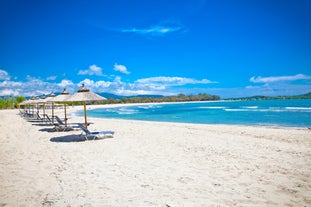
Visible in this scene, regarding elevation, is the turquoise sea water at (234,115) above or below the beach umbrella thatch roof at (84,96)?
below

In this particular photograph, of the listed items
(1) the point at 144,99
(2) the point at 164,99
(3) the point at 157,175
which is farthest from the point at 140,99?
(3) the point at 157,175

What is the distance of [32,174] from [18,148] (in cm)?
342

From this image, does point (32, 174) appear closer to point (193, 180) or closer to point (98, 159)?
point (98, 159)

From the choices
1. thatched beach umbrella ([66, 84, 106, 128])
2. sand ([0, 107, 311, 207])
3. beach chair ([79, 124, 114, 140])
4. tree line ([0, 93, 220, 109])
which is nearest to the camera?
sand ([0, 107, 311, 207])

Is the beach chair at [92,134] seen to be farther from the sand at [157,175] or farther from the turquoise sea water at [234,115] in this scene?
the turquoise sea water at [234,115]

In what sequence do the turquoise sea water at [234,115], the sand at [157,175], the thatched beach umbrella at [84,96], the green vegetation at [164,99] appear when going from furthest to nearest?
the green vegetation at [164,99] → the turquoise sea water at [234,115] → the thatched beach umbrella at [84,96] → the sand at [157,175]

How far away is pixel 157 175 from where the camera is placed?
4.71 m

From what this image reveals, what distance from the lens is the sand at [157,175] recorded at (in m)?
3.61

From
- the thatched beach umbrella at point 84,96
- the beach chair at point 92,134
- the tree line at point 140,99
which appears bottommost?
the beach chair at point 92,134

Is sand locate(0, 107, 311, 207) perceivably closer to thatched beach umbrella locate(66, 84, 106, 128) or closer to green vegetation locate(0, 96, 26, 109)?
thatched beach umbrella locate(66, 84, 106, 128)

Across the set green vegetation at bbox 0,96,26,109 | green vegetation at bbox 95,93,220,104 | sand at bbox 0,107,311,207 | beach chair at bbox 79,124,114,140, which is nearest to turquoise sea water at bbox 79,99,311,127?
sand at bbox 0,107,311,207

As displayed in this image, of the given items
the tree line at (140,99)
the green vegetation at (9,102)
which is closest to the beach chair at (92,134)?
the tree line at (140,99)

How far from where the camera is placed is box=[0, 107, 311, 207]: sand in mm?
3611

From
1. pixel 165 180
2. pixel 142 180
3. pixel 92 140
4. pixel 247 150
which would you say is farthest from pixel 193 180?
pixel 92 140
